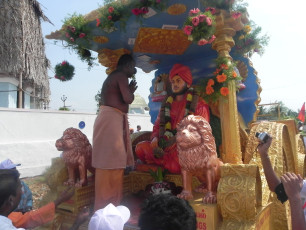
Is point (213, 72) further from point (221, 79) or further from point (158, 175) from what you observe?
point (158, 175)

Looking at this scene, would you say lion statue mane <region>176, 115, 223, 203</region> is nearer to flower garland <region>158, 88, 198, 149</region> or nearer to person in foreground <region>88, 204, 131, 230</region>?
flower garland <region>158, 88, 198, 149</region>

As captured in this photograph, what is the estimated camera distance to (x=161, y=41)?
4.11m

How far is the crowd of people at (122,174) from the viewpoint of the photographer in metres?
1.28

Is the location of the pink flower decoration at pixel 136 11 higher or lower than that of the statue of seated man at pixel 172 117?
higher

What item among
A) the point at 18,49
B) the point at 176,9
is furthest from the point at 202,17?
the point at 18,49

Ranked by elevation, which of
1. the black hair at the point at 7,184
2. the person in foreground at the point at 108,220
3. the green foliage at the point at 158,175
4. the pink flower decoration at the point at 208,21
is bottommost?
the green foliage at the point at 158,175

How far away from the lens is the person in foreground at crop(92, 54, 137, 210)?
3205mm

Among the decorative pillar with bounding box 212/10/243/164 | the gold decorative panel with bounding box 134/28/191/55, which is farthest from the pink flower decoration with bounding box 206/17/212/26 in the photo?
the gold decorative panel with bounding box 134/28/191/55

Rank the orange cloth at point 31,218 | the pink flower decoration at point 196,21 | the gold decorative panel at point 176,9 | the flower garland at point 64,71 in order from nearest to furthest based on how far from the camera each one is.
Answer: the orange cloth at point 31,218 < the pink flower decoration at point 196,21 < the gold decorative panel at point 176,9 < the flower garland at point 64,71

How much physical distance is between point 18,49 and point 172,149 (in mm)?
11854

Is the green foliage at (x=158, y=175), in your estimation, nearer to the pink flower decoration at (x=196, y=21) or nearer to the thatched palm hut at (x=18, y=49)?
the pink flower decoration at (x=196, y=21)

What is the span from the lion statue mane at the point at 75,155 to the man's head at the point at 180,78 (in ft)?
5.25

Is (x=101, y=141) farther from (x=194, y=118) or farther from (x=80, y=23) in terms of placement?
(x=80, y=23)

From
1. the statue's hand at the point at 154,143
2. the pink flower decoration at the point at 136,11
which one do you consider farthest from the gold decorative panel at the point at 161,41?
the statue's hand at the point at 154,143
